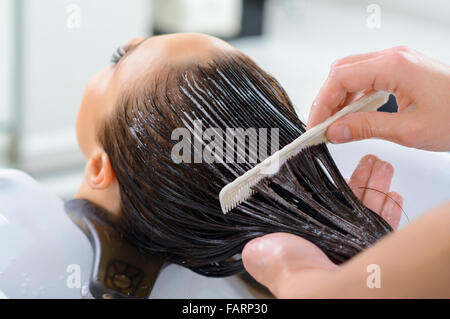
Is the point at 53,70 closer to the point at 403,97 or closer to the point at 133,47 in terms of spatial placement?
the point at 133,47

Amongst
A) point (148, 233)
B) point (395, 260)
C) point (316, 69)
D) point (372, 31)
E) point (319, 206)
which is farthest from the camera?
point (372, 31)

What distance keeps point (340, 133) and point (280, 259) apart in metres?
0.20

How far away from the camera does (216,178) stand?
0.81 meters

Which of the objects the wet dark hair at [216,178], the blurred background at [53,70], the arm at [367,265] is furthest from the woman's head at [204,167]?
the blurred background at [53,70]

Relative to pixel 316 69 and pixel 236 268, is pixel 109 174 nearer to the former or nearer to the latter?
pixel 236 268

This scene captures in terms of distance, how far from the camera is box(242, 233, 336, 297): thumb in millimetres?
615

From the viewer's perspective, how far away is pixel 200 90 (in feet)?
2.72

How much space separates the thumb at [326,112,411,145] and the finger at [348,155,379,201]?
0.12 m

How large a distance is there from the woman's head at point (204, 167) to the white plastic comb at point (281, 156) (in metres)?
0.02

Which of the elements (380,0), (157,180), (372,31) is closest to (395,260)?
(157,180)

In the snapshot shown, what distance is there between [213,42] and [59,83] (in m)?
1.35

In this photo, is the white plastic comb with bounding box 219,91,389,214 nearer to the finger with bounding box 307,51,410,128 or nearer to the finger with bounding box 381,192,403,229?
the finger with bounding box 307,51,410,128

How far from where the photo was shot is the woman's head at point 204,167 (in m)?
0.79

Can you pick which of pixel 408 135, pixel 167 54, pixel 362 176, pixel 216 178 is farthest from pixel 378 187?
pixel 167 54
